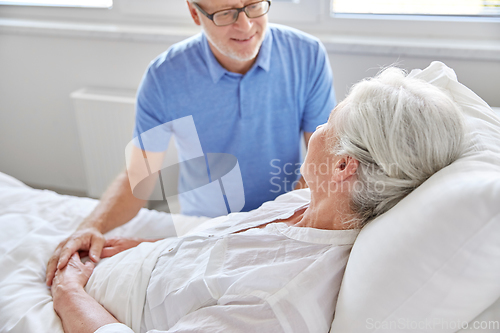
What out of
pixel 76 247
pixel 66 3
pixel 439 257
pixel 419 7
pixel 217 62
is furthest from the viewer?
pixel 66 3

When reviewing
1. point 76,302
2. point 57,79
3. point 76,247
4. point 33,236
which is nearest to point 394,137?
point 76,302

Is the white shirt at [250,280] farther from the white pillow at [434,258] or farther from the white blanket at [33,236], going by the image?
the white blanket at [33,236]

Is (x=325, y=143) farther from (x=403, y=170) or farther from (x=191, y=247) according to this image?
(x=191, y=247)

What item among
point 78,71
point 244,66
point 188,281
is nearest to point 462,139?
point 188,281

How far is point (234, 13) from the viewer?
4.42 ft

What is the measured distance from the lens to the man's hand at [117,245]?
1290 mm

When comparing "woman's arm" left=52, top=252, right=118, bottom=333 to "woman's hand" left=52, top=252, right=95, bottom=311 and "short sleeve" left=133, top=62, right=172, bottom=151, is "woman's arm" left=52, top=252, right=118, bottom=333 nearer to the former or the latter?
"woman's hand" left=52, top=252, right=95, bottom=311

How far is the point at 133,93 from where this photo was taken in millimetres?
2117

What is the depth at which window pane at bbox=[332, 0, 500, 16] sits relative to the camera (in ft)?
5.54

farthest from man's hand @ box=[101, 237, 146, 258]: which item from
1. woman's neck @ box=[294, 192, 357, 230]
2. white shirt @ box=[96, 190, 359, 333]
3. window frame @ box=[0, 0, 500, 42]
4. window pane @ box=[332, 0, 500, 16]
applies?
window pane @ box=[332, 0, 500, 16]

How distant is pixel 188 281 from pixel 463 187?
62cm

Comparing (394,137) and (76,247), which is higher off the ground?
(394,137)

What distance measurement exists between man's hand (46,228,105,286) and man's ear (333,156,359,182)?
768 mm

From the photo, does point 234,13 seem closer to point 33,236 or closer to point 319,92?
point 319,92
